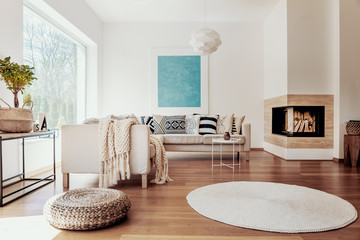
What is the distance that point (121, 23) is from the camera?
6.23m

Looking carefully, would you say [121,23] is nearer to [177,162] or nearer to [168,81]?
[168,81]

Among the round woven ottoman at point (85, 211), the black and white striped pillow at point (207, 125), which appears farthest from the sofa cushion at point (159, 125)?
the round woven ottoman at point (85, 211)

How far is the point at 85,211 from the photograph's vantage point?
177 centimetres

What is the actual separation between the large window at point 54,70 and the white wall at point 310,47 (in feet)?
13.8

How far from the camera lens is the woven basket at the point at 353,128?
4211 millimetres

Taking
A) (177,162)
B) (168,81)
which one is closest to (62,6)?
(168,81)

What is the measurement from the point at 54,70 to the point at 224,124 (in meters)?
3.25

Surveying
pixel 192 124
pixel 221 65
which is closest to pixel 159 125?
pixel 192 124

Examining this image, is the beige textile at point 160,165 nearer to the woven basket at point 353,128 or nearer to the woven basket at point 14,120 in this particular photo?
the woven basket at point 14,120

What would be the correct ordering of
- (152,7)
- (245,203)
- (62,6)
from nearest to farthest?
(245,203)
(62,6)
(152,7)

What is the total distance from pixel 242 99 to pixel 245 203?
13.9ft

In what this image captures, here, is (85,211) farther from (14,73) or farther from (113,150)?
(14,73)

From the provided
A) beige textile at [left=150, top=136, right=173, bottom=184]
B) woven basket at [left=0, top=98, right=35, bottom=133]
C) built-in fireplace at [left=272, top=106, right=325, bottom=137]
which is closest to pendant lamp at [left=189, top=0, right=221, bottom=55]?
beige textile at [left=150, top=136, right=173, bottom=184]

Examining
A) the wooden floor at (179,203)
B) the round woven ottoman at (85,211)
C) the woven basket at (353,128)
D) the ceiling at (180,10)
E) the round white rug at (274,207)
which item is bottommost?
the wooden floor at (179,203)
